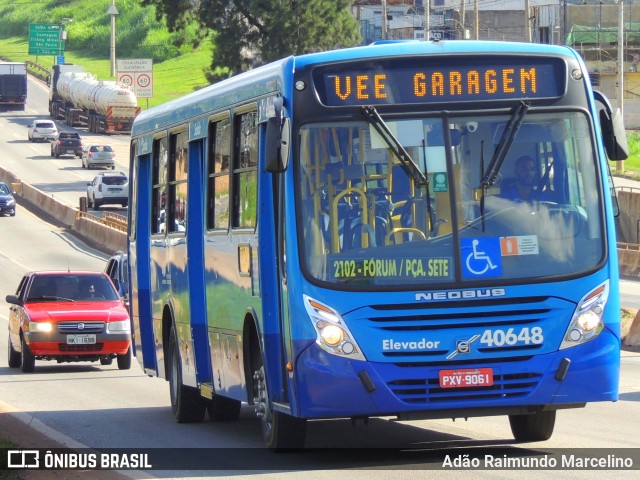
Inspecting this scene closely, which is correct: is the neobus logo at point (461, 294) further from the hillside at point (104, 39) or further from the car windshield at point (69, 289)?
the hillside at point (104, 39)

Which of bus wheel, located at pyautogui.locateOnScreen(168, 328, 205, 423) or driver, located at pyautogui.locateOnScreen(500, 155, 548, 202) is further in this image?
bus wheel, located at pyautogui.locateOnScreen(168, 328, 205, 423)

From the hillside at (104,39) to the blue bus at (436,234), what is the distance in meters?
109

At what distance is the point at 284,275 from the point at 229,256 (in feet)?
5.68

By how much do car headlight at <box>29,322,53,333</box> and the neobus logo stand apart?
13.6 metres

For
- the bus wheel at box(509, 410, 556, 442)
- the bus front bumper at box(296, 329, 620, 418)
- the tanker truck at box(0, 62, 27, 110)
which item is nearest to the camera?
the bus front bumper at box(296, 329, 620, 418)

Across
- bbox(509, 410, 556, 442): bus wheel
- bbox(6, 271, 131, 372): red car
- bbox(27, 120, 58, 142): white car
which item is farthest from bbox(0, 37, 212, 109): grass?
bbox(509, 410, 556, 442): bus wheel

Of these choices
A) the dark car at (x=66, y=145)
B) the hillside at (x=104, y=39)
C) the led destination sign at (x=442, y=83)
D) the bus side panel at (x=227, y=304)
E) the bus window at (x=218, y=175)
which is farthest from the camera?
the hillside at (x=104, y=39)

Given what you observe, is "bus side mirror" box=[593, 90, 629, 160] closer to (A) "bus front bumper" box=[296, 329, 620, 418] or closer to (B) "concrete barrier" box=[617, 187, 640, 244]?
(A) "bus front bumper" box=[296, 329, 620, 418]

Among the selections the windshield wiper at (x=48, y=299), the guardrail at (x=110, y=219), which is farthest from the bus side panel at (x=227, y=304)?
the guardrail at (x=110, y=219)

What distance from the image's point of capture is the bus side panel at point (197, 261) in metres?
13.4

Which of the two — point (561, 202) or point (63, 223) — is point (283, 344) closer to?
point (561, 202)

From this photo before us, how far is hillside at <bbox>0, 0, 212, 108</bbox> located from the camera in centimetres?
13412

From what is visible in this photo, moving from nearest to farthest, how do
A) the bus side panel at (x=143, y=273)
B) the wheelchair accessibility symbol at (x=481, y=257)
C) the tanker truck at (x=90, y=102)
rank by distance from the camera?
1. the wheelchair accessibility symbol at (x=481, y=257)
2. the bus side panel at (x=143, y=273)
3. the tanker truck at (x=90, y=102)

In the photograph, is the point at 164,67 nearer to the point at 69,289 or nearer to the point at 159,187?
the point at 69,289
